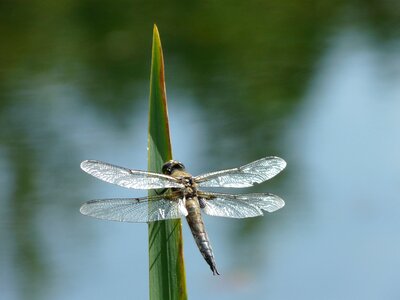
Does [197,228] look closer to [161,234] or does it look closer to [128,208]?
[128,208]

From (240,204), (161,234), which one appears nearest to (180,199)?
(240,204)

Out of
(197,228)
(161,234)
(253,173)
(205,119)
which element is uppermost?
(205,119)

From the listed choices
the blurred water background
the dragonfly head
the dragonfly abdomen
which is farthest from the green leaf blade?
the blurred water background

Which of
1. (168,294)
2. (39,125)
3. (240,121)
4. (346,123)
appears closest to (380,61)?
(346,123)

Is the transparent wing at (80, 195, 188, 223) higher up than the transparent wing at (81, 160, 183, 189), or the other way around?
the transparent wing at (81, 160, 183, 189)

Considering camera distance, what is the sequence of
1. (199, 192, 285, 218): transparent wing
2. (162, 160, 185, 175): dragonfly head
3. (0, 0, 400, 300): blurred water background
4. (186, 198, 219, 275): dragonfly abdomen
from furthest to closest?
(0, 0, 400, 300): blurred water background
(199, 192, 285, 218): transparent wing
(186, 198, 219, 275): dragonfly abdomen
(162, 160, 185, 175): dragonfly head

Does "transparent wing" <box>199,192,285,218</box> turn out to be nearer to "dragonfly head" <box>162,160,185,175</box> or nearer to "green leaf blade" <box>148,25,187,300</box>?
"dragonfly head" <box>162,160,185,175</box>
